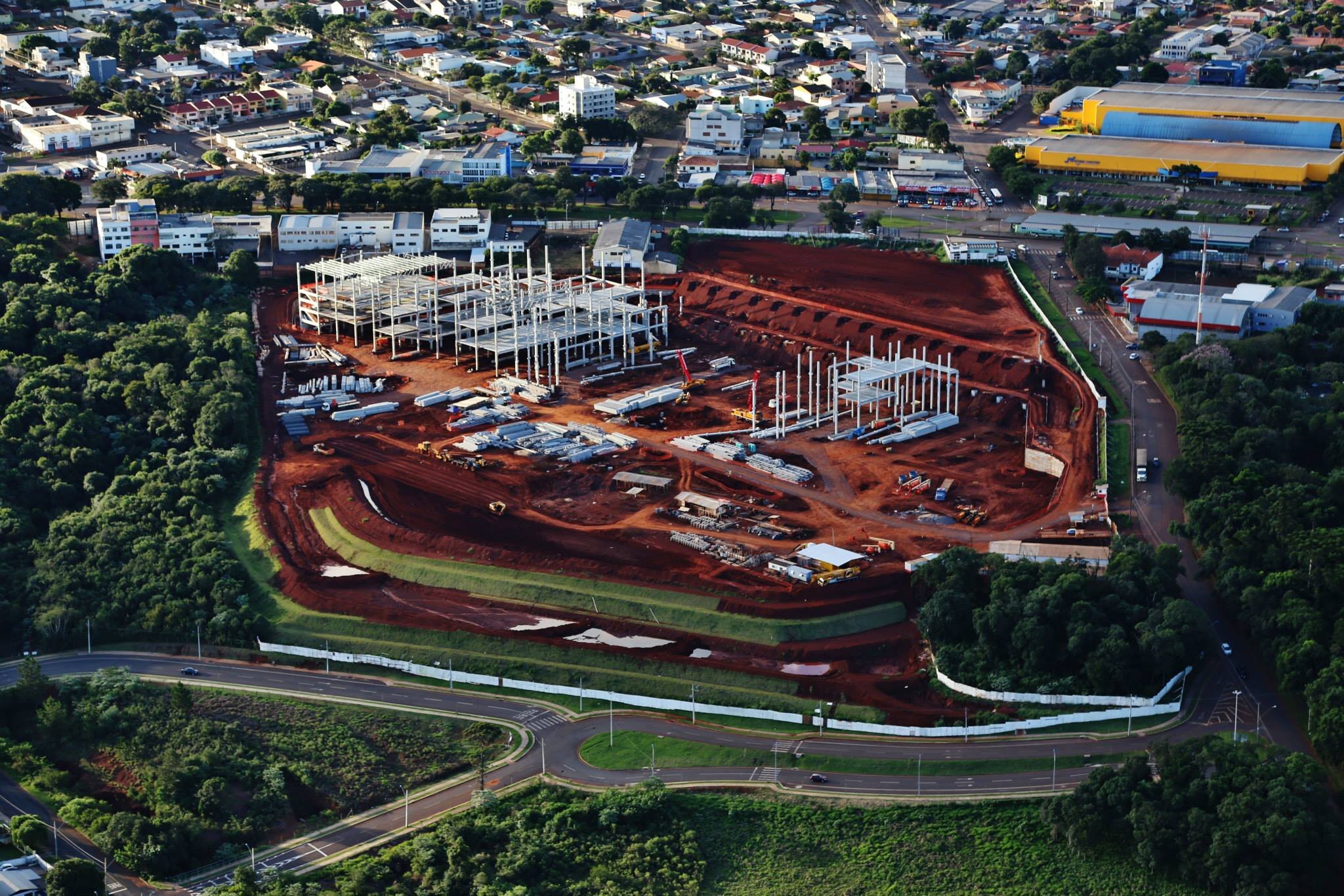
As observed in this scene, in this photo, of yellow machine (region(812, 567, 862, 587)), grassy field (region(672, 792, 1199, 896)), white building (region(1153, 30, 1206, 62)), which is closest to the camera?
grassy field (region(672, 792, 1199, 896))

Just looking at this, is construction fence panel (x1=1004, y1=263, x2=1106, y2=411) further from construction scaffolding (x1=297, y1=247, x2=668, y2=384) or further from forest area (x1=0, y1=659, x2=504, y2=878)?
forest area (x1=0, y1=659, x2=504, y2=878)

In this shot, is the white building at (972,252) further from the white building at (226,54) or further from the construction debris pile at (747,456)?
the white building at (226,54)

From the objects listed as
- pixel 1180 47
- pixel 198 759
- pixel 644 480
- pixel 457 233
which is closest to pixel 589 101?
pixel 457 233

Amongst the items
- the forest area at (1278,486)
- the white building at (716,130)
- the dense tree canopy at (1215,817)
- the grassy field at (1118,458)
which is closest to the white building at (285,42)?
the white building at (716,130)

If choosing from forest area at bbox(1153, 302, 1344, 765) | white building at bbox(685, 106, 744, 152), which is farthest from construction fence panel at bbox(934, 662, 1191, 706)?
white building at bbox(685, 106, 744, 152)

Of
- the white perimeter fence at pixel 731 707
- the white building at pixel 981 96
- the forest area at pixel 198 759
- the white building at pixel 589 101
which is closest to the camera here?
the forest area at pixel 198 759

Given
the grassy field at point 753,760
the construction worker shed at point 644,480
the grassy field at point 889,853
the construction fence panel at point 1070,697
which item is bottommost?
the grassy field at point 889,853

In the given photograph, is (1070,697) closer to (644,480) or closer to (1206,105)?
(644,480)
